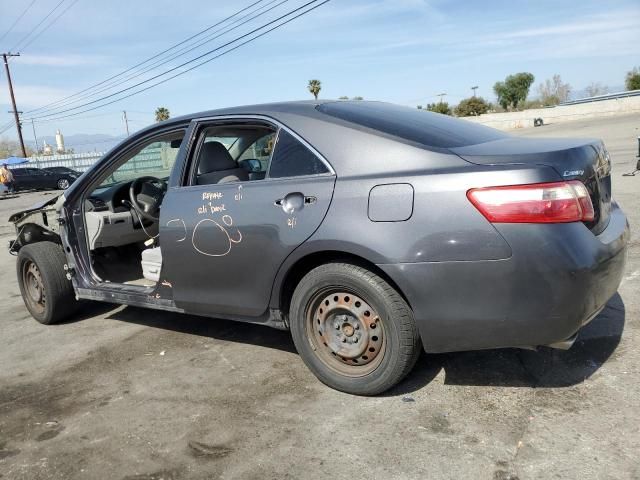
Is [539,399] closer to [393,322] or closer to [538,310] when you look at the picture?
[538,310]

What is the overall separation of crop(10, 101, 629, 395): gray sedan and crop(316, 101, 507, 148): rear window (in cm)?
2

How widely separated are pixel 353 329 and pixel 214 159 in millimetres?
1624

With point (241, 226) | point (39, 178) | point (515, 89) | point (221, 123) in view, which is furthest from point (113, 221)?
point (515, 89)

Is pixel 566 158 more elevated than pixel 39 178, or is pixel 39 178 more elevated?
pixel 39 178

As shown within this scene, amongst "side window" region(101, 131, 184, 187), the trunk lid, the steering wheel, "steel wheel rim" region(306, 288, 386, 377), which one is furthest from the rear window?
the steering wheel

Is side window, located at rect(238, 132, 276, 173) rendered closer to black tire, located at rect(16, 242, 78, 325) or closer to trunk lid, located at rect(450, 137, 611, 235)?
trunk lid, located at rect(450, 137, 611, 235)

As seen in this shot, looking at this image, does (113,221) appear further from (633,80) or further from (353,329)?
(633,80)

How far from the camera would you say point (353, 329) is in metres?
3.04

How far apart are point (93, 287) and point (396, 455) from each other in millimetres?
3042

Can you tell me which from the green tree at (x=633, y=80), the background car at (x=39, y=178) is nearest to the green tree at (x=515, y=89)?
the green tree at (x=633, y=80)

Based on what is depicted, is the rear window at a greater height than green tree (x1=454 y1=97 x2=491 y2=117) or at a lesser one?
lesser

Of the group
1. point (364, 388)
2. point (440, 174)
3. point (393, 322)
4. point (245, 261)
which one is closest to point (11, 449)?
point (245, 261)

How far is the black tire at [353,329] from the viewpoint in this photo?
284cm

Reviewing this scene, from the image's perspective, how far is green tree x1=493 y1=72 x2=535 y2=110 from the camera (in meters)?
79.9
